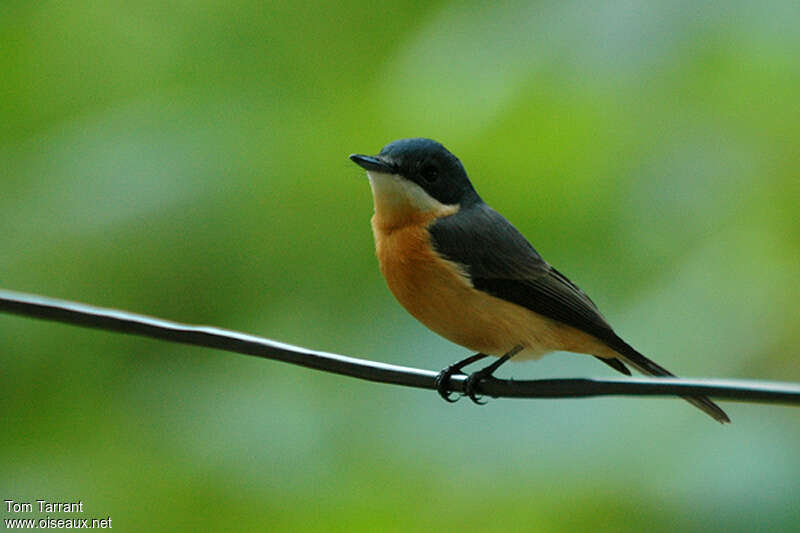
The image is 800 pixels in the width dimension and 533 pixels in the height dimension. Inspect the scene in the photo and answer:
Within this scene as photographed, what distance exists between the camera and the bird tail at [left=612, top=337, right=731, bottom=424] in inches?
150

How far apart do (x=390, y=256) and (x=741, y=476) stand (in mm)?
1600

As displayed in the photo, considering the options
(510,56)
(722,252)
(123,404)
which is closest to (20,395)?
(123,404)

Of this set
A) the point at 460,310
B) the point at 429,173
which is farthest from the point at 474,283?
the point at 429,173

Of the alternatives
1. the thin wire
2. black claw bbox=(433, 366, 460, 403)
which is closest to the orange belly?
black claw bbox=(433, 366, 460, 403)

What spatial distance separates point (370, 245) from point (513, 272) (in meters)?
1.00

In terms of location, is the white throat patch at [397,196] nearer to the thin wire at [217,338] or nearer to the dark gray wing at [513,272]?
the dark gray wing at [513,272]

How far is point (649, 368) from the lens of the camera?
407 centimetres

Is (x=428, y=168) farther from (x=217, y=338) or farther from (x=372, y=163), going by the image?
(x=217, y=338)

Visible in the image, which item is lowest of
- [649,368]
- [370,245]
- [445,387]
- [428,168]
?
[445,387]

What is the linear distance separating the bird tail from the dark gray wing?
58mm

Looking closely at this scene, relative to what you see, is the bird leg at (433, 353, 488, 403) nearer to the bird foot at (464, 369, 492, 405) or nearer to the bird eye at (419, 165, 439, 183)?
the bird foot at (464, 369, 492, 405)

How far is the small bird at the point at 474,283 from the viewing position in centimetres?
394

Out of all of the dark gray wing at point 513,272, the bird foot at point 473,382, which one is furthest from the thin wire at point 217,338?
the dark gray wing at point 513,272

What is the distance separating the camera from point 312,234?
4.97 metres
